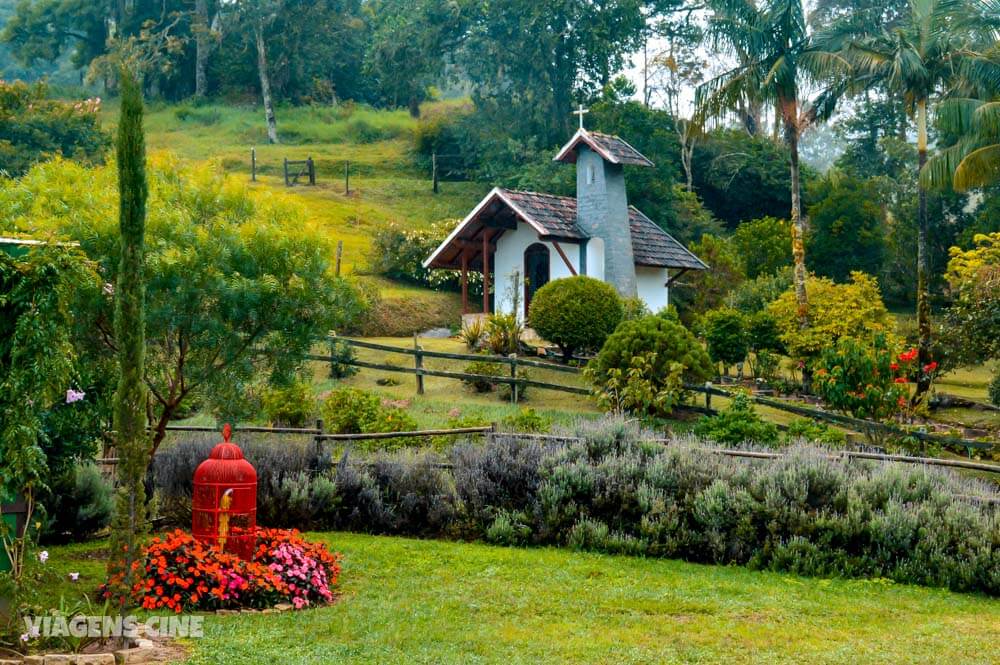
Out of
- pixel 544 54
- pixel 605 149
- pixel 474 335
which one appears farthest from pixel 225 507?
pixel 544 54

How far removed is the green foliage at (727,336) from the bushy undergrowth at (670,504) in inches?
455

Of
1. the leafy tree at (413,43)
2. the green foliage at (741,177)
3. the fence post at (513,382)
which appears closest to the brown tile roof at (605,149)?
the fence post at (513,382)

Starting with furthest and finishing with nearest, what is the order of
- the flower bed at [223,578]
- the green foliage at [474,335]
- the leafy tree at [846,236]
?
the leafy tree at [846,236] → the green foliage at [474,335] → the flower bed at [223,578]

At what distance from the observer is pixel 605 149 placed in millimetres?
29328

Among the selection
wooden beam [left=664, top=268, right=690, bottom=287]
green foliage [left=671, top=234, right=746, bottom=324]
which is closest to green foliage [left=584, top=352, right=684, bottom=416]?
wooden beam [left=664, top=268, right=690, bottom=287]

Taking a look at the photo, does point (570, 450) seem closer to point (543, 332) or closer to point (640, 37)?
point (543, 332)

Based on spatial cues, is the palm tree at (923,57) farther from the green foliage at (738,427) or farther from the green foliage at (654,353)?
the green foliage at (738,427)

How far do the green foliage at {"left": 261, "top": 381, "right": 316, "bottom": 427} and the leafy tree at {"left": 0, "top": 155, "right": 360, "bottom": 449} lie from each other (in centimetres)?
509

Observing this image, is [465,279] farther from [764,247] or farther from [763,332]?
[764,247]

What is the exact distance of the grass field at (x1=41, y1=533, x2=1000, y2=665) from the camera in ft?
27.9

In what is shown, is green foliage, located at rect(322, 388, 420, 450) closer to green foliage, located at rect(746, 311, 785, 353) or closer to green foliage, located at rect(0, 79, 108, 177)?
green foliage, located at rect(746, 311, 785, 353)

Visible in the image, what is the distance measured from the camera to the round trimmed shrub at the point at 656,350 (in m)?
21.1

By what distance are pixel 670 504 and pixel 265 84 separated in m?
43.9

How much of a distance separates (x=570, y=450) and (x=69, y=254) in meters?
7.20
